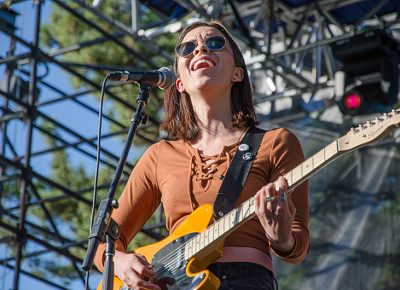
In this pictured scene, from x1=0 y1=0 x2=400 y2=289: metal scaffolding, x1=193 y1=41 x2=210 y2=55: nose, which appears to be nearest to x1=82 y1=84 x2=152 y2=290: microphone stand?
x1=193 y1=41 x2=210 y2=55: nose

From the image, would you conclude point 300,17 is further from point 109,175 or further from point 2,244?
point 109,175

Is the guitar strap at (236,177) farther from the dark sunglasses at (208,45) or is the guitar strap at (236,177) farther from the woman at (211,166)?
the dark sunglasses at (208,45)

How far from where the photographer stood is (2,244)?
10430mm

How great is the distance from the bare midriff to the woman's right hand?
31 cm

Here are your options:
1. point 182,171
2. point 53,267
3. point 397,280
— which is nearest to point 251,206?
point 182,171

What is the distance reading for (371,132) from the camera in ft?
13.4

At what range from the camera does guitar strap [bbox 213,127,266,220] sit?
4.34 metres

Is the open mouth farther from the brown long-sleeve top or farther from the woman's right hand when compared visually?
the woman's right hand

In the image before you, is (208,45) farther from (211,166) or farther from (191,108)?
(211,166)

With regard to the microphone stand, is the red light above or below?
above

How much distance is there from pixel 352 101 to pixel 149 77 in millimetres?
5800

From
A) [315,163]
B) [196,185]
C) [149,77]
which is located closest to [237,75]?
[149,77]

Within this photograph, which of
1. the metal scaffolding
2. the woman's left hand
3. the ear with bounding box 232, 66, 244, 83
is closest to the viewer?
the woman's left hand

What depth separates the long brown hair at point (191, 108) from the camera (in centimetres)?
476
